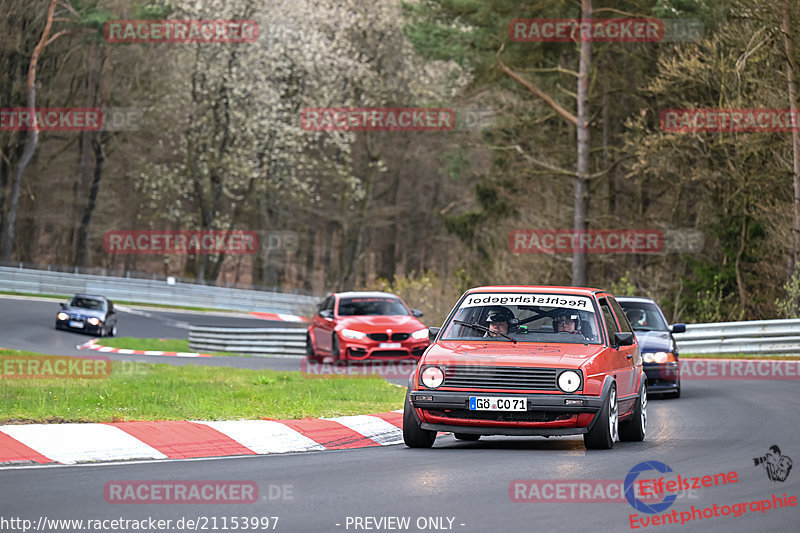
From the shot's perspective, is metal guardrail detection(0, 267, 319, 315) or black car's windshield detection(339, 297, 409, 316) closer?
black car's windshield detection(339, 297, 409, 316)

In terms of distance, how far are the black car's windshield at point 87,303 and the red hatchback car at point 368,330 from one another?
54.7 feet

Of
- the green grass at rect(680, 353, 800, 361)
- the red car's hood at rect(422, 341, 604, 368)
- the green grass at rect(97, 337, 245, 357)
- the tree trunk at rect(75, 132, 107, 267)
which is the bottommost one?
the green grass at rect(97, 337, 245, 357)

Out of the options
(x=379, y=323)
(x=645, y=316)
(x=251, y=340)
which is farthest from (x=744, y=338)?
(x=251, y=340)

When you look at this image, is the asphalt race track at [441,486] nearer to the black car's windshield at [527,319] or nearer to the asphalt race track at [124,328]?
the black car's windshield at [527,319]

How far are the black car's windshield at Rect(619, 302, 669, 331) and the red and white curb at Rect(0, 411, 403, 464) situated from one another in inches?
302

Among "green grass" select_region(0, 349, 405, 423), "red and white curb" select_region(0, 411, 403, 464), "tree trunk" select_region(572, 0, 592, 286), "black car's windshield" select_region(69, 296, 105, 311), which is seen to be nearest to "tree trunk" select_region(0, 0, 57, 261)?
"black car's windshield" select_region(69, 296, 105, 311)

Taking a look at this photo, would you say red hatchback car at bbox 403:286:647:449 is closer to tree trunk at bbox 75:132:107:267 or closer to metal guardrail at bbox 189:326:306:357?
metal guardrail at bbox 189:326:306:357

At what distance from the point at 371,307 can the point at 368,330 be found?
1.43 m

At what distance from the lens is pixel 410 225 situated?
8519cm

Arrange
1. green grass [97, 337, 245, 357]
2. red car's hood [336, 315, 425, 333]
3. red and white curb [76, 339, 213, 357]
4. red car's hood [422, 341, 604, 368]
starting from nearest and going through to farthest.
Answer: red car's hood [422, 341, 604, 368]
red car's hood [336, 315, 425, 333]
red and white curb [76, 339, 213, 357]
green grass [97, 337, 245, 357]

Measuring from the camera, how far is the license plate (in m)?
11.0

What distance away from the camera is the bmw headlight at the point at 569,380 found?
36.1ft

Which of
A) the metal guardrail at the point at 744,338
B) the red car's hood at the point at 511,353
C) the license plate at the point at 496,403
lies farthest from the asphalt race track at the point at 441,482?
the metal guardrail at the point at 744,338

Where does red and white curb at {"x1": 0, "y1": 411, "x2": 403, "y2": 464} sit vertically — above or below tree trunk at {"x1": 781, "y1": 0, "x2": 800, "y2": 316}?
below
